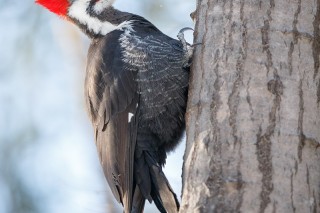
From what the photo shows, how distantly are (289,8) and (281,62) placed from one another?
355 mm

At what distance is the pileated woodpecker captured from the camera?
3.24m

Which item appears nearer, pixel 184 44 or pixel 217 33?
pixel 217 33

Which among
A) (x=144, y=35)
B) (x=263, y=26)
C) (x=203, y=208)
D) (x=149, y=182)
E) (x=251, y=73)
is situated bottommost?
(x=203, y=208)

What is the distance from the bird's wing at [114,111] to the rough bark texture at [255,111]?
1.86 feet

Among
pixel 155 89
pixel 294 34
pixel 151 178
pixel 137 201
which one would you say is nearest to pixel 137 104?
pixel 155 89

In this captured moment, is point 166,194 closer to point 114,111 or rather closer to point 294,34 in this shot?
point 114,111

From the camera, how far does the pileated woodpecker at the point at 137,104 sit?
324 cm

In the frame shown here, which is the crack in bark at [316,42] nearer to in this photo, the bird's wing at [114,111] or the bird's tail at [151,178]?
the bird's tail at [151,178]

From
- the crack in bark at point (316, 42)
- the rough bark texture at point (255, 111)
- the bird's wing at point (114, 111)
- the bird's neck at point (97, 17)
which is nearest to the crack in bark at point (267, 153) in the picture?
the rough bark texture at point (255, 111)

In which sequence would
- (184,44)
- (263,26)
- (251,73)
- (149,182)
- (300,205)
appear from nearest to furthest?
1. (300,205)
2. (251,73)
3. (263,26)
4. (149,182)
5. (184,44)

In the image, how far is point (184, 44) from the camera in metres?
3.45

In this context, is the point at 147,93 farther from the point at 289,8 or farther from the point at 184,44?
the point at 289,8

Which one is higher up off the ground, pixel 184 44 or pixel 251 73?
pixel 184 44

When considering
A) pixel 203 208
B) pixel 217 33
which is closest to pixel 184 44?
pixel 217 33
